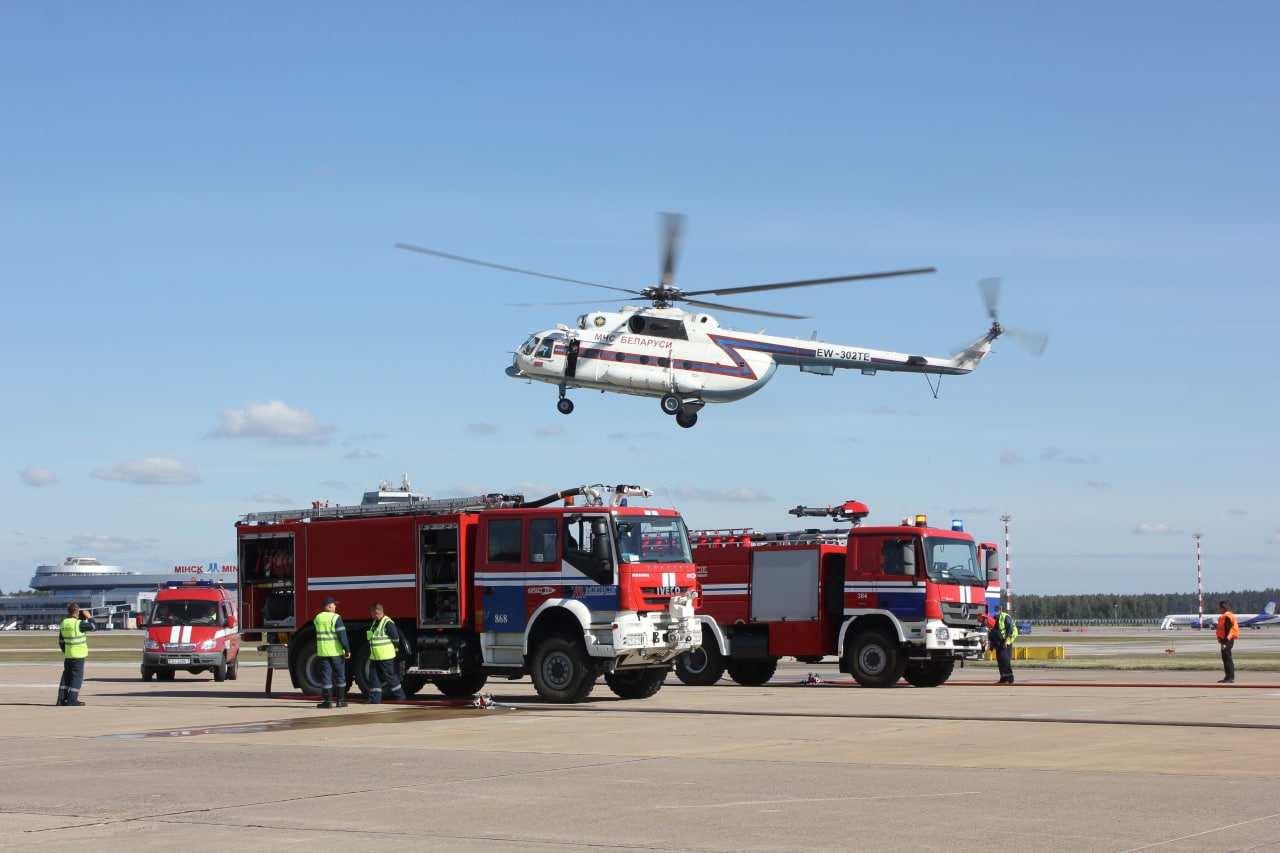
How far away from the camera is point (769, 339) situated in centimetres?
3925

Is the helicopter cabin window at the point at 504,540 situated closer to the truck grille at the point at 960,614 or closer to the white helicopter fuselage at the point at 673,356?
the truck grille at the point at 960,614

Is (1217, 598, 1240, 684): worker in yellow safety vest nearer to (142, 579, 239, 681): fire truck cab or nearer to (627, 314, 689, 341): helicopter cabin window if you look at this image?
(627, 314, 689, 341): helicopter cabin window

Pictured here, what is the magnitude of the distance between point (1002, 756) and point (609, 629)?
25.2 feet

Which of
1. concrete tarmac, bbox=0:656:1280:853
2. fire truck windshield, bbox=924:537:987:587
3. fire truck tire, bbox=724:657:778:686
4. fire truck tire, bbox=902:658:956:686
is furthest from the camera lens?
fire truck tire, bbox=724:657:778:686

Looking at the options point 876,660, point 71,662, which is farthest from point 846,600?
point 71,662

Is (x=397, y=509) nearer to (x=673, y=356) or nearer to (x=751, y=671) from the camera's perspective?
(x=751, y=671)

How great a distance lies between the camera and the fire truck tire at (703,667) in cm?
2639

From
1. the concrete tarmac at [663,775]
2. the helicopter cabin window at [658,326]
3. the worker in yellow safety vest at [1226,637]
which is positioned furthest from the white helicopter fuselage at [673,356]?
the concrete tarmac at [663,775]

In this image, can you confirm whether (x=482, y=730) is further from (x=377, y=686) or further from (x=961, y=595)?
(x=961, y=595)

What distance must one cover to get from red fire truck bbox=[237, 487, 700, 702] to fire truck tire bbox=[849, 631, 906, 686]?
4196mm

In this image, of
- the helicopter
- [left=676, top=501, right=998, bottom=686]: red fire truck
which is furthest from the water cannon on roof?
the helicopter

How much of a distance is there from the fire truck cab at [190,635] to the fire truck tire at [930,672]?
44.2 ft

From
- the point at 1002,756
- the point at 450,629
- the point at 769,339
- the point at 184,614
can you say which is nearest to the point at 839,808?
the point at 1002,756

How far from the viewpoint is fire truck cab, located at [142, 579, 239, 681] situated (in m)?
29.9
